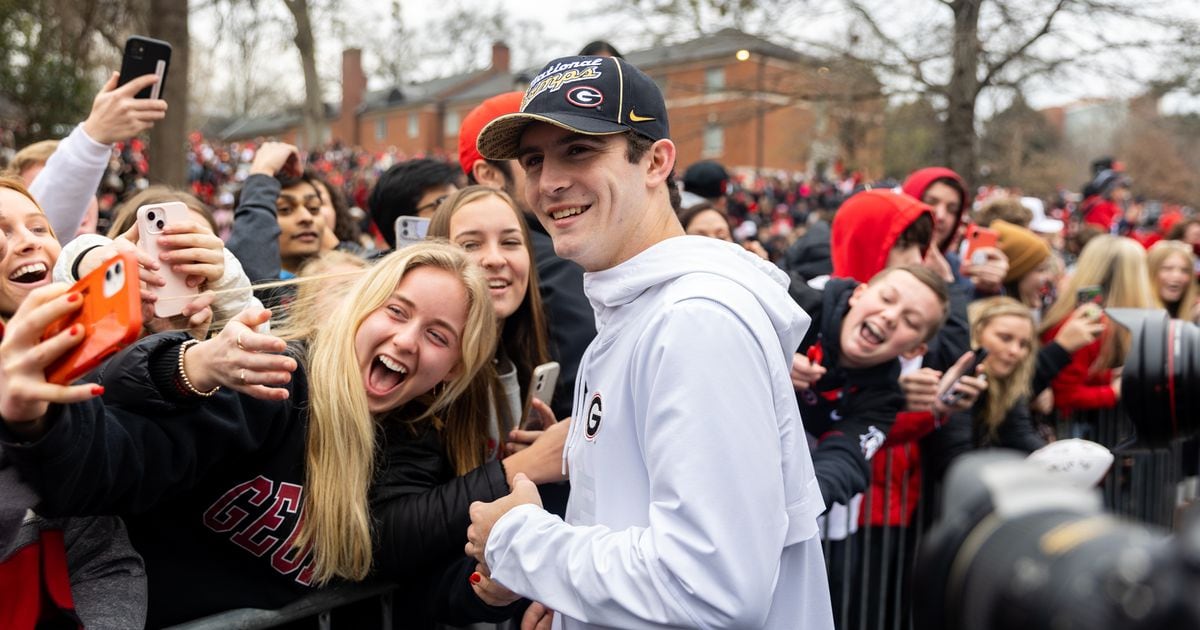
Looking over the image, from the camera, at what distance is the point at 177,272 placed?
2.12m

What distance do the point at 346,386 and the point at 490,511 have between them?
1.79ft

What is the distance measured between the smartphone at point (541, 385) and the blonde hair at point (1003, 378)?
2464 mm

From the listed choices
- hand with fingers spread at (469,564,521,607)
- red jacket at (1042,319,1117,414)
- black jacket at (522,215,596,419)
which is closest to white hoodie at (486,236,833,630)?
hand with fingers spread at (469,564,521,607)

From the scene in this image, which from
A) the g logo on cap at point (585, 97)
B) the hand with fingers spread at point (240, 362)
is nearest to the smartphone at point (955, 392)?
the g logo on cap at point (585, 97)

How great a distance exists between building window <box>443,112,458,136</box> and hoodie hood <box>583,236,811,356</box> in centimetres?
6423

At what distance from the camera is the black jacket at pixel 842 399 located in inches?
124

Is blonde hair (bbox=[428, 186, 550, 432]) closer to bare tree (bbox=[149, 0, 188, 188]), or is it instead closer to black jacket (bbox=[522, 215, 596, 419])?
black jacket (bbox=[522, 215, 596, 419])

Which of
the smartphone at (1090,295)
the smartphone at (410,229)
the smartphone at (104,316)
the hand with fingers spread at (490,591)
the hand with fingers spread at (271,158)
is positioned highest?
the hand with fingers spread at (271,158)

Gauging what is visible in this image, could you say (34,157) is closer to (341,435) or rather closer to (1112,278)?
(341,435)

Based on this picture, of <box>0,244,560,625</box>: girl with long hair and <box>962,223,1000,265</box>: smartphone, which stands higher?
<box>962,223,1000,265</box>: smartphone

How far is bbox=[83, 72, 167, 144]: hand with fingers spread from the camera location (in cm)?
330

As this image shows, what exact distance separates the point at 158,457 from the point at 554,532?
31.1 inches

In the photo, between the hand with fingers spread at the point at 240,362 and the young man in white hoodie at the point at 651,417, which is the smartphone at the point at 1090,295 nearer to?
the young man in white hoodie at the point at 651,417

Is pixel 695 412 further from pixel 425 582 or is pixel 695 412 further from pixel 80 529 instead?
pixel 80 529
